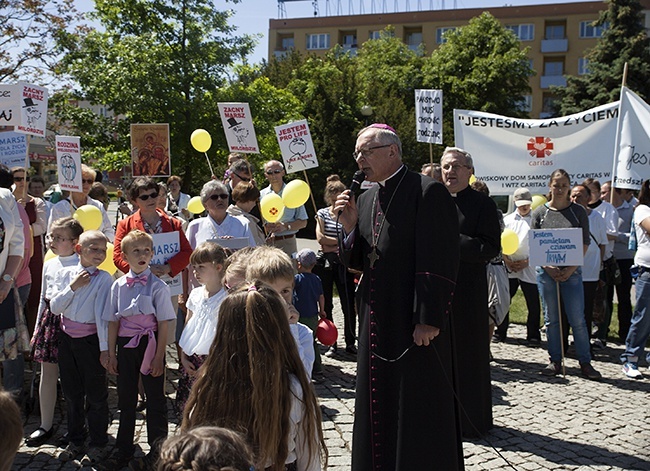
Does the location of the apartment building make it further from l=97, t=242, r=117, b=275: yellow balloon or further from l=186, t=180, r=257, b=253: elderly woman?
l=97, t=242, r=117, b=275: yellow balloon

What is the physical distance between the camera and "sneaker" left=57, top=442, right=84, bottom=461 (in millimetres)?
4881

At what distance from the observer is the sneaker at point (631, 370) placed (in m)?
7.40

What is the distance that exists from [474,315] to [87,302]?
2971 millimetres

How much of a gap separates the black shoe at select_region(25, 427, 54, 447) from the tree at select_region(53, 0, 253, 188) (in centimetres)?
1527

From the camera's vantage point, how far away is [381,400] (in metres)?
4.22

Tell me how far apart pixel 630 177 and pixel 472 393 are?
4812 mm

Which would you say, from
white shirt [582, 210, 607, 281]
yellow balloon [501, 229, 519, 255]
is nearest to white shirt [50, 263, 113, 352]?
yellow balloon [501, 229, 519, 255]

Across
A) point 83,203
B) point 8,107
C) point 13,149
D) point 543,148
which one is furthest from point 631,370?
point 13,149

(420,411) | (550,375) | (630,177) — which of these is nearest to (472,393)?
(420,411)

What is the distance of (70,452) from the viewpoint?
491cm

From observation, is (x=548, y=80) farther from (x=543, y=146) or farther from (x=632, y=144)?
(x=632, y=144)

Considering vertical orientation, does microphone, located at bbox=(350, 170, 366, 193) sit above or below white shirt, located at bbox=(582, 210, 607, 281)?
above

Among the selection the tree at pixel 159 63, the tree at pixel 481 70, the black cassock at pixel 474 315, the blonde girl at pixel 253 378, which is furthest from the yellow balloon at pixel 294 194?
the tree at pixel 481 70

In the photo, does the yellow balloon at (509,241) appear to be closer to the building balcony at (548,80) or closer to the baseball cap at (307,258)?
the baseball cap at (307,258)
